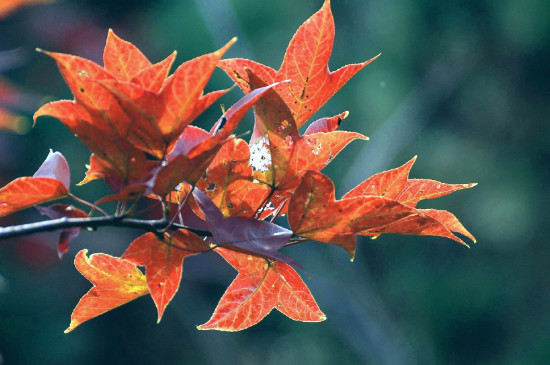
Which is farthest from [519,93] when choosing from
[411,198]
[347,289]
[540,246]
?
[411,198]

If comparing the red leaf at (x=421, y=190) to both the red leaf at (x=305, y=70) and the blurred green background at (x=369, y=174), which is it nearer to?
the red leaf at (x=305, y=70)

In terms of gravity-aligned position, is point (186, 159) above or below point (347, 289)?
above

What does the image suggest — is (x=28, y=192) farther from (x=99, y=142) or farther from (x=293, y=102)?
(x=293, y=102)

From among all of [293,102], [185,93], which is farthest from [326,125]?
[185,93]

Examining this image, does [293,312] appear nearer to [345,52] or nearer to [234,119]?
[234,119]

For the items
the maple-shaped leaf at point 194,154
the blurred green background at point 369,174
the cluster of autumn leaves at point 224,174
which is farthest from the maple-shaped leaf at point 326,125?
the blurred green background at point 369,174
